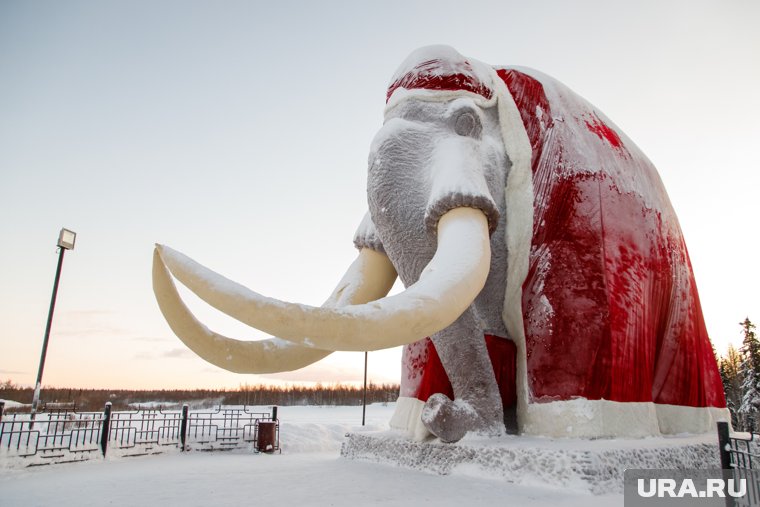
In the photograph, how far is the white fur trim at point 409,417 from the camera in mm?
3159

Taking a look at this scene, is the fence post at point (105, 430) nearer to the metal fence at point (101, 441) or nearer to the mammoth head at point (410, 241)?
the metal fence at point (101, 441)

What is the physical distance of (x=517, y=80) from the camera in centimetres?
345

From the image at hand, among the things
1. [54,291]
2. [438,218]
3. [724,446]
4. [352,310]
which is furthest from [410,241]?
[54,291]

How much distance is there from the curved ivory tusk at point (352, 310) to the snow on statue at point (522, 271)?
25 millimetres

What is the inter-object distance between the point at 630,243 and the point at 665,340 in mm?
684

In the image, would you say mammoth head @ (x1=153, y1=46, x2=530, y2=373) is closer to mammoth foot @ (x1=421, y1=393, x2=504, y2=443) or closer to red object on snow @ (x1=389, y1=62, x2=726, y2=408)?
red object on snow @ (x1=389, y1=62, x2=726, y2=408)

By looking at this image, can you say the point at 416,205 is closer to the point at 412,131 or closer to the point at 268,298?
the point at 412,131

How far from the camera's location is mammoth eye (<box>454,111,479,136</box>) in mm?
2982

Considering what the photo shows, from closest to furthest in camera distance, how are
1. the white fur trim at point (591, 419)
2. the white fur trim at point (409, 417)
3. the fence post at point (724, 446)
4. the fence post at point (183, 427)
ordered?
the fence post at point (724, 446), the white fur trim at point (591, 419), the white fur trim at point (409, 417), the fence post at point (183, 427)

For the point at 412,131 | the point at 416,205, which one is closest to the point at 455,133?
the point at 412,131

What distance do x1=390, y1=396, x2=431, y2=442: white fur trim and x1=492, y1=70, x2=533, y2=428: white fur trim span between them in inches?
25.8

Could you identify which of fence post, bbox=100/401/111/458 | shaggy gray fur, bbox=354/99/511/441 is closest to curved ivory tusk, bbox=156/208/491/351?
shaggy gray fur, bbox=354/99/511/441

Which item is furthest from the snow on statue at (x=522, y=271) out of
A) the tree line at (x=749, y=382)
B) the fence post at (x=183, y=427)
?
the tree line at (x=749, y=382)

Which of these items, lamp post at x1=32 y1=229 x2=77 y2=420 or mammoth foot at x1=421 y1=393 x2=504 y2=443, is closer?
mammoth foot at x1=421 y1=393 x2=504 y2=443
